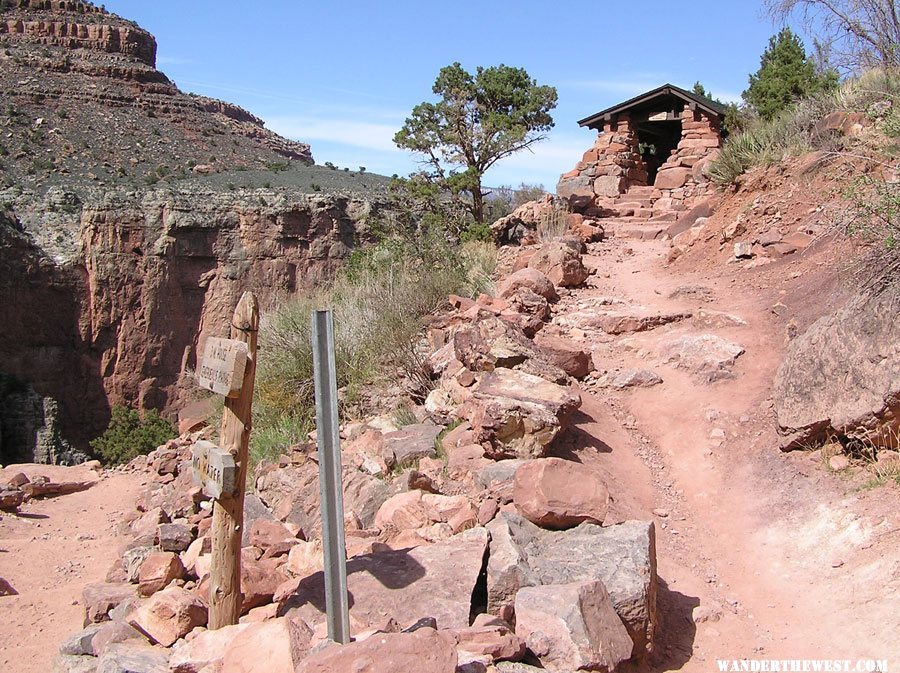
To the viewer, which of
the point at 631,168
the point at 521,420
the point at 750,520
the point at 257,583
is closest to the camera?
the point at 257,583

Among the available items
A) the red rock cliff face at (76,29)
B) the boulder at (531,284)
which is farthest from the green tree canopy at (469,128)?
the red rock cliff face at (76,29)

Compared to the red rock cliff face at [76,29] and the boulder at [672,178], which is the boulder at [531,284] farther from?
the red rock cliff face at [76,29]

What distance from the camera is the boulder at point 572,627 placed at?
3.48 meters

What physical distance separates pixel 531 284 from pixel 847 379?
15.1 ft

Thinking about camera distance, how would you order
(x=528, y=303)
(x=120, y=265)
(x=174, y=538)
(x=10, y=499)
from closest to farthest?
(x=174, y=538) < (x=10, y=499) < (x=528, y=303) < (x=120, y=265)

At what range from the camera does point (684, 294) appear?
31.1 feet

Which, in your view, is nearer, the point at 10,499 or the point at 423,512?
the point at 423,512

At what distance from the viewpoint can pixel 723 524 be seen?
5.37 metres

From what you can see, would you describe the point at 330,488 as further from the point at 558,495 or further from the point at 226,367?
the point at 558,495

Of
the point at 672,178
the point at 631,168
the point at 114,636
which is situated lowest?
the point at 114,636

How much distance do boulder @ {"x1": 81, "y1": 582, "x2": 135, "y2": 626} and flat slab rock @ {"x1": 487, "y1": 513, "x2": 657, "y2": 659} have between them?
2.32m

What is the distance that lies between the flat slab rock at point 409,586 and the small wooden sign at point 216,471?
0.71 metres

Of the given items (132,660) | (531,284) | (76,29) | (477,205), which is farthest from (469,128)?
(76,29)

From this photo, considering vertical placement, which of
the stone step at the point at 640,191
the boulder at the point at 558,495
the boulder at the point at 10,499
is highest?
the stone step at the point at 640,191
